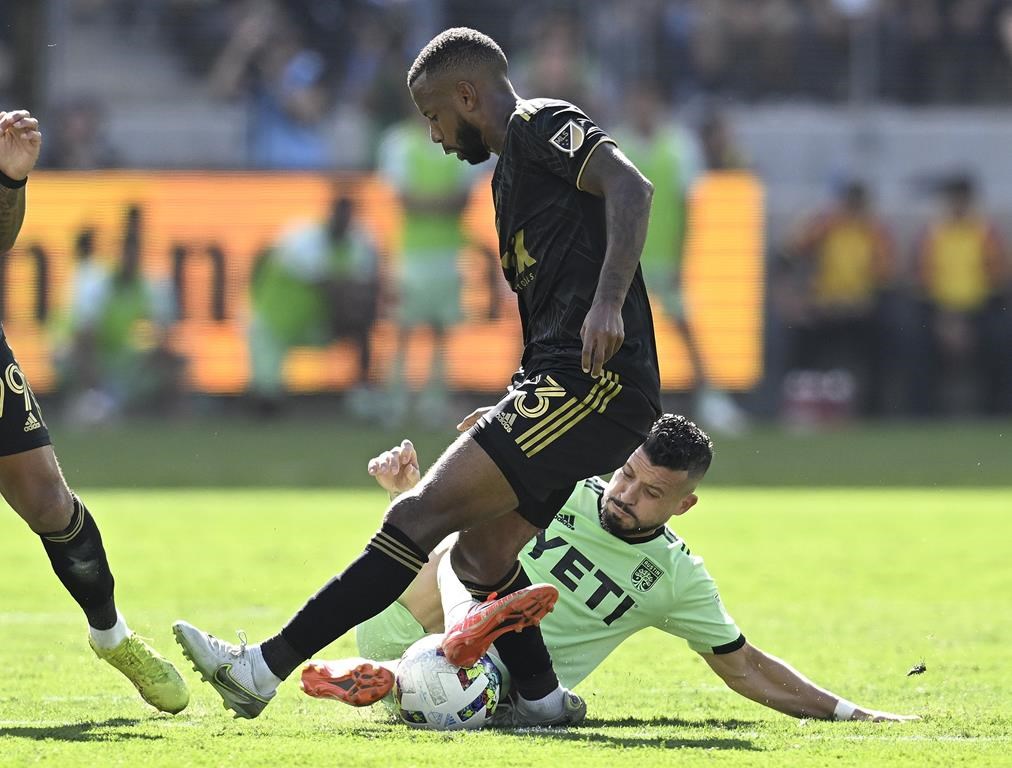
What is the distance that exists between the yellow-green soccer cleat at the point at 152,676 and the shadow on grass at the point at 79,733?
201 mm

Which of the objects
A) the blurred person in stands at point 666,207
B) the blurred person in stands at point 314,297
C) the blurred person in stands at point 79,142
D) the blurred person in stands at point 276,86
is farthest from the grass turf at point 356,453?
the blurred person in stands at point 276,86

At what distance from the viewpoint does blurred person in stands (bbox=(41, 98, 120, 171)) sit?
18406mm

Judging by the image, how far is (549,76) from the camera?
18.9m

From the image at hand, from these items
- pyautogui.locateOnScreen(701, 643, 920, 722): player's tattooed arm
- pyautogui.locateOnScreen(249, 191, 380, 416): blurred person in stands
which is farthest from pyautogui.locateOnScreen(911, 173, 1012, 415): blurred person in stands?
pyautogui.locateOnScreen(701, 643, 920, 722): player's tattooed arm

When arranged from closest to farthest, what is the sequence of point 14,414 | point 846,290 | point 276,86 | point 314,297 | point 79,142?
point 14,414
point 314,297
point 79,142
point 846,290
point 276,86

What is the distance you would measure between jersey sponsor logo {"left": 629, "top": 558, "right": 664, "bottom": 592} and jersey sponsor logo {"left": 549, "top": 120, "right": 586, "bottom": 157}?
1.40 metres

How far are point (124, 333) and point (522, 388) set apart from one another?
13.7 m

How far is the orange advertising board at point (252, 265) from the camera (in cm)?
1788

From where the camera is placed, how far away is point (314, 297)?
18.2m

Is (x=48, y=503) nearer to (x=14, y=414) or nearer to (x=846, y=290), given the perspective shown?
(x=14, y=414)

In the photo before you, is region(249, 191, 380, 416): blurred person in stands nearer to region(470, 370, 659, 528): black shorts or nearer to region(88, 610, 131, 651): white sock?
region(88, 610, 131, 651): white sock

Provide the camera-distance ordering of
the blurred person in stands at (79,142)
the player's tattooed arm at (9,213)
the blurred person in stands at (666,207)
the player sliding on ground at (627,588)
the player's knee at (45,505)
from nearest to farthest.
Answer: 1. the player's knee at (45,505)
2. the player's tattooed arm at (9,213)
3. the player sliding on ground at (627,588)
4. the blurred person in stands at (666,207)
5. the blurred person in stands at (79,142)

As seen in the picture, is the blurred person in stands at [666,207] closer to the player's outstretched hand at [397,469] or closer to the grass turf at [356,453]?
the grass turf at [356,453]

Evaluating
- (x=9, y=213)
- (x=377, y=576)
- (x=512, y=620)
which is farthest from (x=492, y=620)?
(x=9, y=213)
